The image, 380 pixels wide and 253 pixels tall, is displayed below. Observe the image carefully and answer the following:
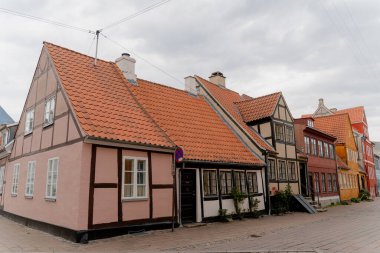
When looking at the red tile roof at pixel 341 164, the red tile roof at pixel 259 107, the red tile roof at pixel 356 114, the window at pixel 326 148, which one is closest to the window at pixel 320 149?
the window at pixel 326 148

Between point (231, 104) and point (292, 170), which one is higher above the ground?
point (231, 104)

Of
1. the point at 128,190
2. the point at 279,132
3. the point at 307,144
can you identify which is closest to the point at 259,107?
the point at 279,132

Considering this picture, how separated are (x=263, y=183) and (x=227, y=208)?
3553 mm

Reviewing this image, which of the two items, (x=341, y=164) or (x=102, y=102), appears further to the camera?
(x=341, y=164)

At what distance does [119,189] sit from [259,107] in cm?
1272

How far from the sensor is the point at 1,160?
19.0m

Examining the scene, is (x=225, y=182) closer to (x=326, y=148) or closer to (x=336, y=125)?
(x=326, y=148)

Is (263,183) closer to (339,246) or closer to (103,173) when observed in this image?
(339,246)

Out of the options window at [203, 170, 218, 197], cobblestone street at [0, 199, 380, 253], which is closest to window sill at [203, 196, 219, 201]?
window at [203, 170, 218, 197]

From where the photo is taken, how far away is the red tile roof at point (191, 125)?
1466 cm

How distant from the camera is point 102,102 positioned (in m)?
12.3

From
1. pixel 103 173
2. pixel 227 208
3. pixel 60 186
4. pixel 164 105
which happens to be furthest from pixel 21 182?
pixel 227 208

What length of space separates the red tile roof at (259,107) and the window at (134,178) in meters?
10.5

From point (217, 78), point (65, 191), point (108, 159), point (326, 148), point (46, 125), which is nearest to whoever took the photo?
point (65, 191)
